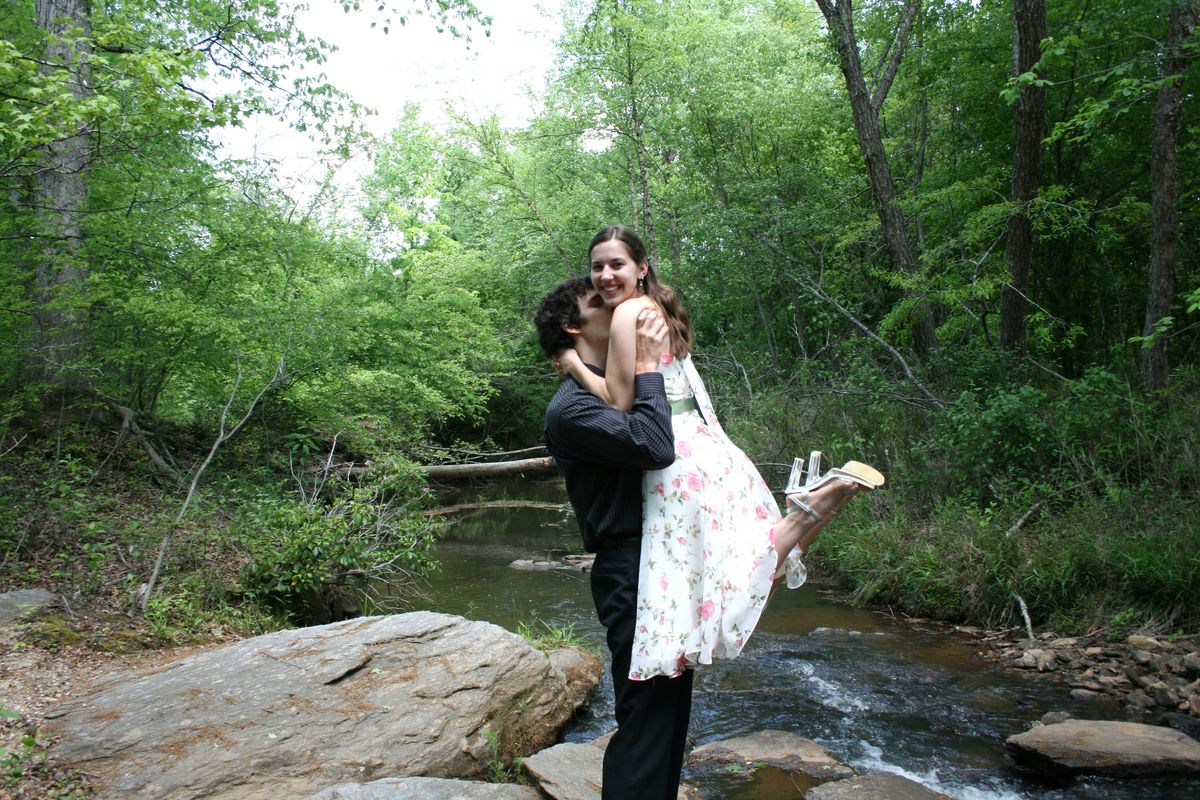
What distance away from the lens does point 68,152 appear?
6.91 m

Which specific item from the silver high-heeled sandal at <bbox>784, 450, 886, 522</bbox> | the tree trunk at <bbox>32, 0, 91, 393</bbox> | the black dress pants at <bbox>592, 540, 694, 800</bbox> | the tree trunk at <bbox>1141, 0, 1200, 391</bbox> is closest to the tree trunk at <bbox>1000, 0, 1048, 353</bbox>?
the tree trunk at <bbox>1141, 0, 1200, 391</bbox>

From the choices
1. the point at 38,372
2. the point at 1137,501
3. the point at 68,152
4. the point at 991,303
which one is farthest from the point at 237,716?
the point at 991,303

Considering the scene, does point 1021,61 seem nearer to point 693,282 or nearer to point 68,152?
point 693,282

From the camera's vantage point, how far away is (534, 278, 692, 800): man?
1990 millimetres

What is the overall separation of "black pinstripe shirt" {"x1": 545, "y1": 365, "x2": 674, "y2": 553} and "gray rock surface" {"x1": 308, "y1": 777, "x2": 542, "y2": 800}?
1.43 m

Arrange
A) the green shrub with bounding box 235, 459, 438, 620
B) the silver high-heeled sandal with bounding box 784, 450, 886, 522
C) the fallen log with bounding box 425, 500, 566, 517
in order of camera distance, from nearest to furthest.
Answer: the silver high-heeled sandal with bounding box 784, 450, 886, 522, the green shrub with bounding box 235, 459, 438, 620, the fallen log with bounding box 425, 500, 566, 517

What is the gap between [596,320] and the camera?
2.26 meters

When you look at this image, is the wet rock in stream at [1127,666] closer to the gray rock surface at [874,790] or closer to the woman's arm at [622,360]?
the gray rock surface at [874,790]

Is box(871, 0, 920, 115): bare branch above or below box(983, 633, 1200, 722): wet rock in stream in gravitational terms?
above

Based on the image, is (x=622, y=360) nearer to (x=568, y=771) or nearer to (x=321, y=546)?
(x=568, y=771)

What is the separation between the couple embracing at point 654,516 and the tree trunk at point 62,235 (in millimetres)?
5609

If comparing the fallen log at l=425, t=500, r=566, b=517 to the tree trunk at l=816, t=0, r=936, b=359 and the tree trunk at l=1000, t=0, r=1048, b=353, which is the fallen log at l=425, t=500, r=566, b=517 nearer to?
the tree trunk at l=816, t=0, r=936, b=359

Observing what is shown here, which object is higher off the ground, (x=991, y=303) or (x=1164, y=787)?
(x=991, y=303)

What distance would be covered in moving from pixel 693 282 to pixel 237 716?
43.0 ft
